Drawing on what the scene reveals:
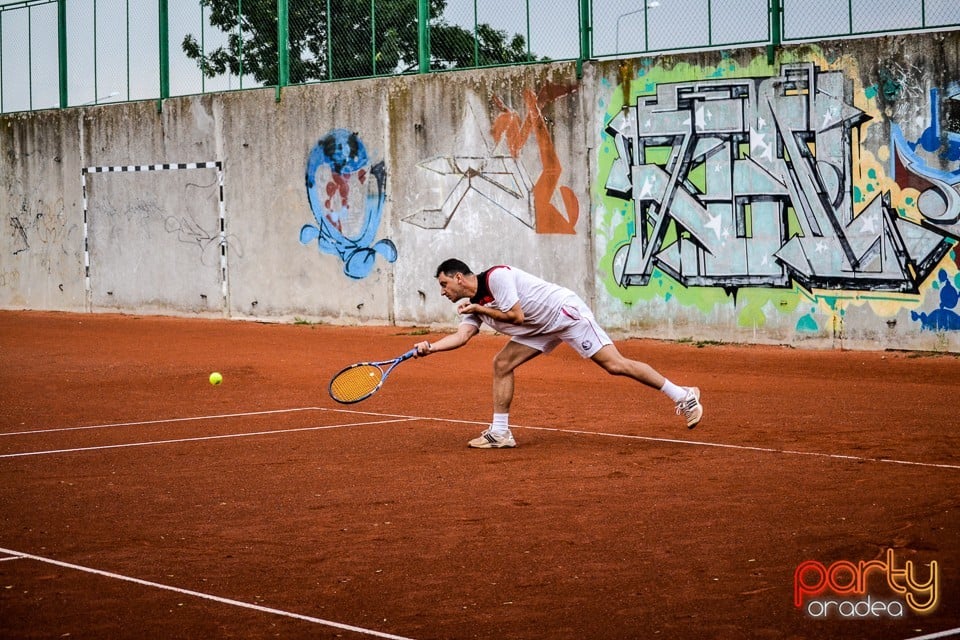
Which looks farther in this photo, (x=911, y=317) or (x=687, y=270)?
(x=687, y=270)

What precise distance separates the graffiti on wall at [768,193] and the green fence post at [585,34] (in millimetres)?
991

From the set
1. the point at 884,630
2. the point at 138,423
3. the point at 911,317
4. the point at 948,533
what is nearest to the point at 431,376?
Answer: the point at 138,423

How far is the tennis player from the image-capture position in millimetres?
8758

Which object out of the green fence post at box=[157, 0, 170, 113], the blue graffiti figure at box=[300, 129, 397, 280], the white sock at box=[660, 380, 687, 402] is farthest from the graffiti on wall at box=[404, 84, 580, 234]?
the white sock at box=[660, 380, 687, 402]

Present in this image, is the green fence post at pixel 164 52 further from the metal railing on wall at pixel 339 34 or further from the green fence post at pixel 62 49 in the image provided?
the green fence post at pixel 62 49

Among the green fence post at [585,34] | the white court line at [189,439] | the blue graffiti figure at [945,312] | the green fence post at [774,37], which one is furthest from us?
the green fence post at [585,34]

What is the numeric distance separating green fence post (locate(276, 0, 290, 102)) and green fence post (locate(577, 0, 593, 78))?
229 inches

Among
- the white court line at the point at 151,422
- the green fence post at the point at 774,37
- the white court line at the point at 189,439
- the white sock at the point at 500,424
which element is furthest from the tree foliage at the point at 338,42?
the white sock at the point at 500,424

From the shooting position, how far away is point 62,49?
2539cm

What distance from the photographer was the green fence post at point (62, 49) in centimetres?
2527

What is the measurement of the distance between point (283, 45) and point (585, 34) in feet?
19.9

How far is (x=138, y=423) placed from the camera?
34.6 feet

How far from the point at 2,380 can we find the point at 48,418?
3444 mm

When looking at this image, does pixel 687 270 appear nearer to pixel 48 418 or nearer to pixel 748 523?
pixel 48 418
